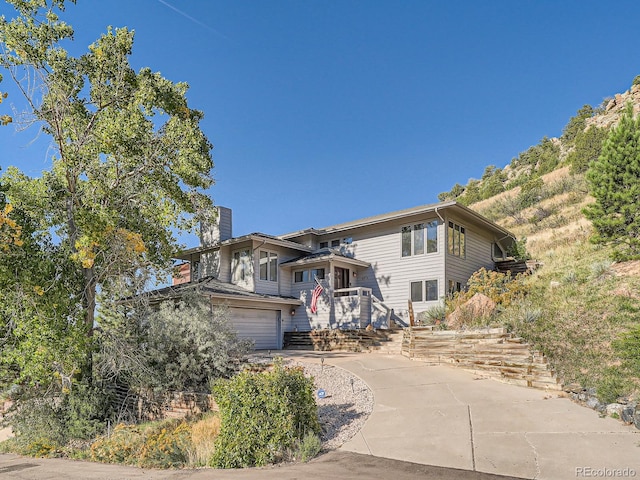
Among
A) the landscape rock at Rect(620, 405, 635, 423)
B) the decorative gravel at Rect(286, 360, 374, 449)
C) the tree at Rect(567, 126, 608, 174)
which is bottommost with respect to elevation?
the decorative gravel at Rect(286, 360, 374, 449)

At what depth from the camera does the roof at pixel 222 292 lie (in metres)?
19.1

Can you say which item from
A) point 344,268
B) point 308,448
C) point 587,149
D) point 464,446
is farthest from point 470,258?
point 587,149

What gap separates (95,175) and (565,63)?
75.5 ft

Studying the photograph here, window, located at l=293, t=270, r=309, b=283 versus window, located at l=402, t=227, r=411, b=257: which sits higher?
window, located at l=402, t=227, r=411, b=257

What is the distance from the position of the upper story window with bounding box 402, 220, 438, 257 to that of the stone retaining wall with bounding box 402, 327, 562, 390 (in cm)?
637

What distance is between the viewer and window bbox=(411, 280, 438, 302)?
68.0 feet

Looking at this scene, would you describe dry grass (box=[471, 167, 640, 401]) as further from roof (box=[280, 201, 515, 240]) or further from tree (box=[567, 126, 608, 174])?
tree (box=[567, 126, 608, 174])

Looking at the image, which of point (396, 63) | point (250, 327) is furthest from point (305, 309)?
point (396, 63)

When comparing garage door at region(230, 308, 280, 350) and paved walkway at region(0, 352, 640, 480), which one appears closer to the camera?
paved walkway at region(0, 352, 640, 480)

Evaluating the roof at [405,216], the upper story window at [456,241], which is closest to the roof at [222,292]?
the roof at [405,216]

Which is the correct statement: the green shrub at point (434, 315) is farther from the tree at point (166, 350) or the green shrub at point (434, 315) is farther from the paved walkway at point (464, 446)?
the tree at point (166, 350)

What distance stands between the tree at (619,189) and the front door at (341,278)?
11960 millimetres

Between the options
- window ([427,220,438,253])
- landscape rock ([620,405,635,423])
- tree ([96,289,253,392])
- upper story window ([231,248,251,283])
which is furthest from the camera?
upper story window ([231,248,251,283])

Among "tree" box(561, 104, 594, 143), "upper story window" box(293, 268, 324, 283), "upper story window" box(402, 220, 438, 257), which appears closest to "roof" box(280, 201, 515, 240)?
"upper story window" box(402, 220, 438, 257)
